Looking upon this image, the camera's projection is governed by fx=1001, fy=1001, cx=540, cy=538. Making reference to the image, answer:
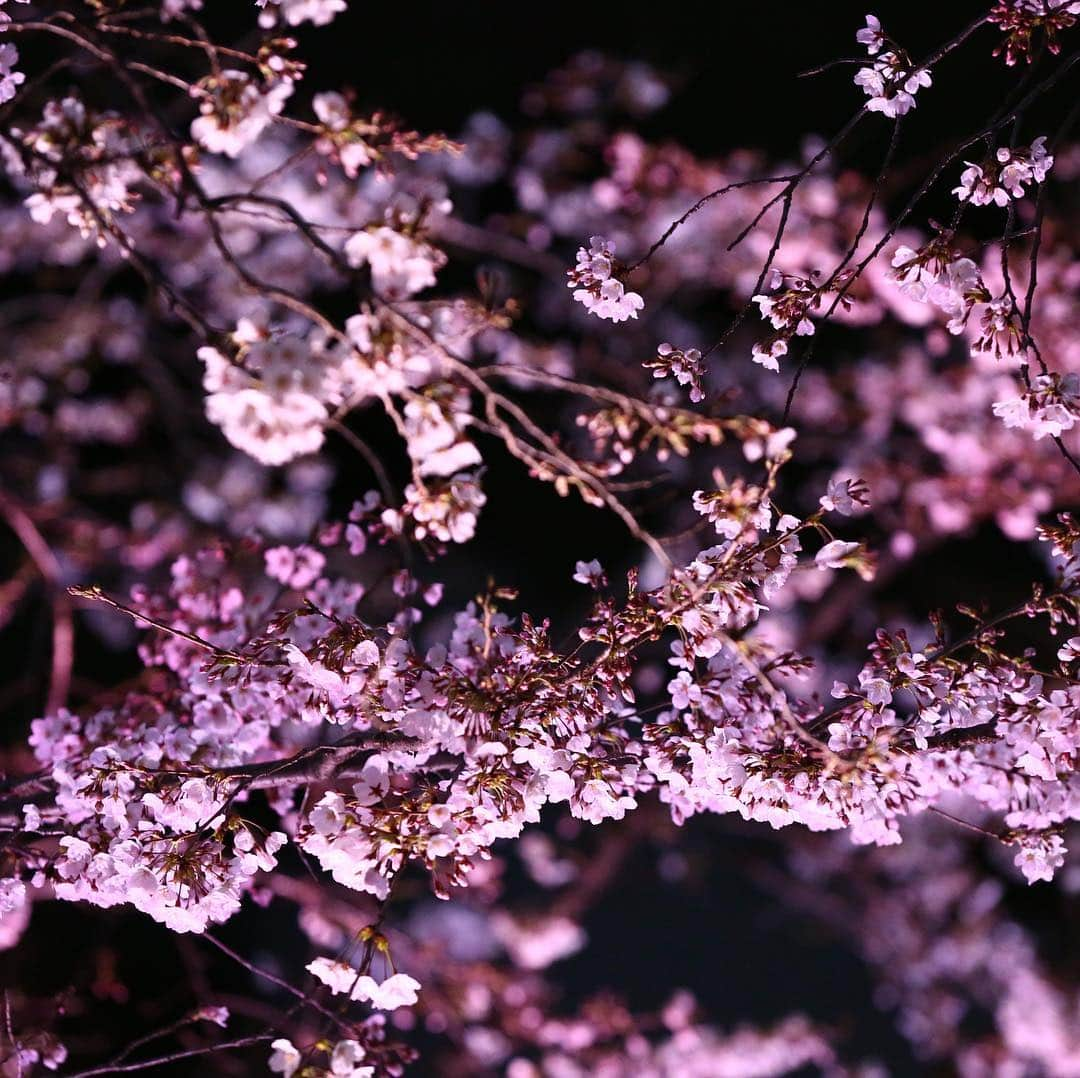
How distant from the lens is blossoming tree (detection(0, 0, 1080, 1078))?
166 centimetres

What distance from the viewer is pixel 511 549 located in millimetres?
4859

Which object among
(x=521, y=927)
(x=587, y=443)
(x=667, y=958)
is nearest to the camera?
(x=521, y=927)

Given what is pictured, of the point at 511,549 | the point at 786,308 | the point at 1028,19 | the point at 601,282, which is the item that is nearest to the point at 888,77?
the point at 1028,19

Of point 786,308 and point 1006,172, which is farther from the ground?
point 1006,172

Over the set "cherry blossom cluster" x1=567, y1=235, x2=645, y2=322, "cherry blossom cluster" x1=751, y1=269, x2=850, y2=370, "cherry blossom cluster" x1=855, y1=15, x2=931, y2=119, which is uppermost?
"cherry blossom cluster" x1=855, y1=15, x2=931, y2=119

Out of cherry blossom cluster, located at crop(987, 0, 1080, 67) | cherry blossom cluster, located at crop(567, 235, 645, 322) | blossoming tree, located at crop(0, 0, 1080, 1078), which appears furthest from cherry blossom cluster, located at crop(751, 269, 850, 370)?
cherry blossom cluster, located at crop(987, 0, 1080, 67)

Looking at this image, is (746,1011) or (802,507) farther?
(802,507)

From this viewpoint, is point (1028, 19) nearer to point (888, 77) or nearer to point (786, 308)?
point (888, 77)

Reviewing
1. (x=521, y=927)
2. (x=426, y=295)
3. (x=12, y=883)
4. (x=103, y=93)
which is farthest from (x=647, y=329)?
(x=12, y=883)

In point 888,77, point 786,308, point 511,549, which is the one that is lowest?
point 786,308

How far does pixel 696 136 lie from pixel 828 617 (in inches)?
91.5

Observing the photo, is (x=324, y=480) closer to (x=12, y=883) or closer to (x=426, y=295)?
(x=426, y=295)

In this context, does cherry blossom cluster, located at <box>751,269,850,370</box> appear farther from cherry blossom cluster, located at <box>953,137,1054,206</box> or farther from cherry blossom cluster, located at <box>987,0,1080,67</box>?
cherry blossom cluster, located at <box>987,0,1080,67</box>

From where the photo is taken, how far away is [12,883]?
1759 mm
